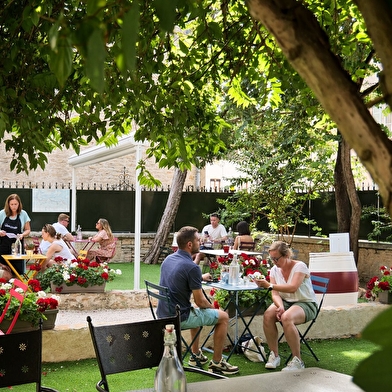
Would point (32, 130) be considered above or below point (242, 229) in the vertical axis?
above

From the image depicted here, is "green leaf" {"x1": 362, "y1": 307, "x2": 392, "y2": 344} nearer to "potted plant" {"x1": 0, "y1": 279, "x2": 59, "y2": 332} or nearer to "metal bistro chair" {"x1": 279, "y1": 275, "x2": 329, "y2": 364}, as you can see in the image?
"potted plant" {"x1": 0, "y1": 279, "x2": 59, "y2": 332}

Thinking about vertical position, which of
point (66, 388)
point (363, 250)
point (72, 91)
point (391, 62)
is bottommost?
point (66, 388)

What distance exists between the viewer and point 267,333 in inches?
264

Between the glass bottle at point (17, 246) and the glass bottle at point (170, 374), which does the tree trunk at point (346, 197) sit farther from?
the glass bottle at point (170, 374)

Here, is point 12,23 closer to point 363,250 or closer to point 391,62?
point 391,62

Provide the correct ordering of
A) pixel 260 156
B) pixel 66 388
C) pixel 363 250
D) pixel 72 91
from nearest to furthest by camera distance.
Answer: pixel 72 91, pixel 66 388, pixel 363 250, pixel 260 156

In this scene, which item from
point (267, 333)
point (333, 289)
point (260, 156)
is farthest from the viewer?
point (260, 156)

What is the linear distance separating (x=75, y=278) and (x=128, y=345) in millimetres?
5955

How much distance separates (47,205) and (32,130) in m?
13.6

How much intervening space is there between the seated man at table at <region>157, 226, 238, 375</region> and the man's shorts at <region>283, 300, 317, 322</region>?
715mm

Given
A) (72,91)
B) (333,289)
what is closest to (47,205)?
(333,289)

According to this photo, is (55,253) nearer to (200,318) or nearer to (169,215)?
(200,318)

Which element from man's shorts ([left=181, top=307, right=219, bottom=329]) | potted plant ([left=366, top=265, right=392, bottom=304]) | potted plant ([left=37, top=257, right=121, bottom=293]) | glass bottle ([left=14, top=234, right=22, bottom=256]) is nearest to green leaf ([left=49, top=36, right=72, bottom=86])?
man's shorts ([left=181, top=307, right=219, bottom=329])

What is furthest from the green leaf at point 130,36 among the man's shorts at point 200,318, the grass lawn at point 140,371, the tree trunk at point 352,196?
the tree trunk at point 352,196
